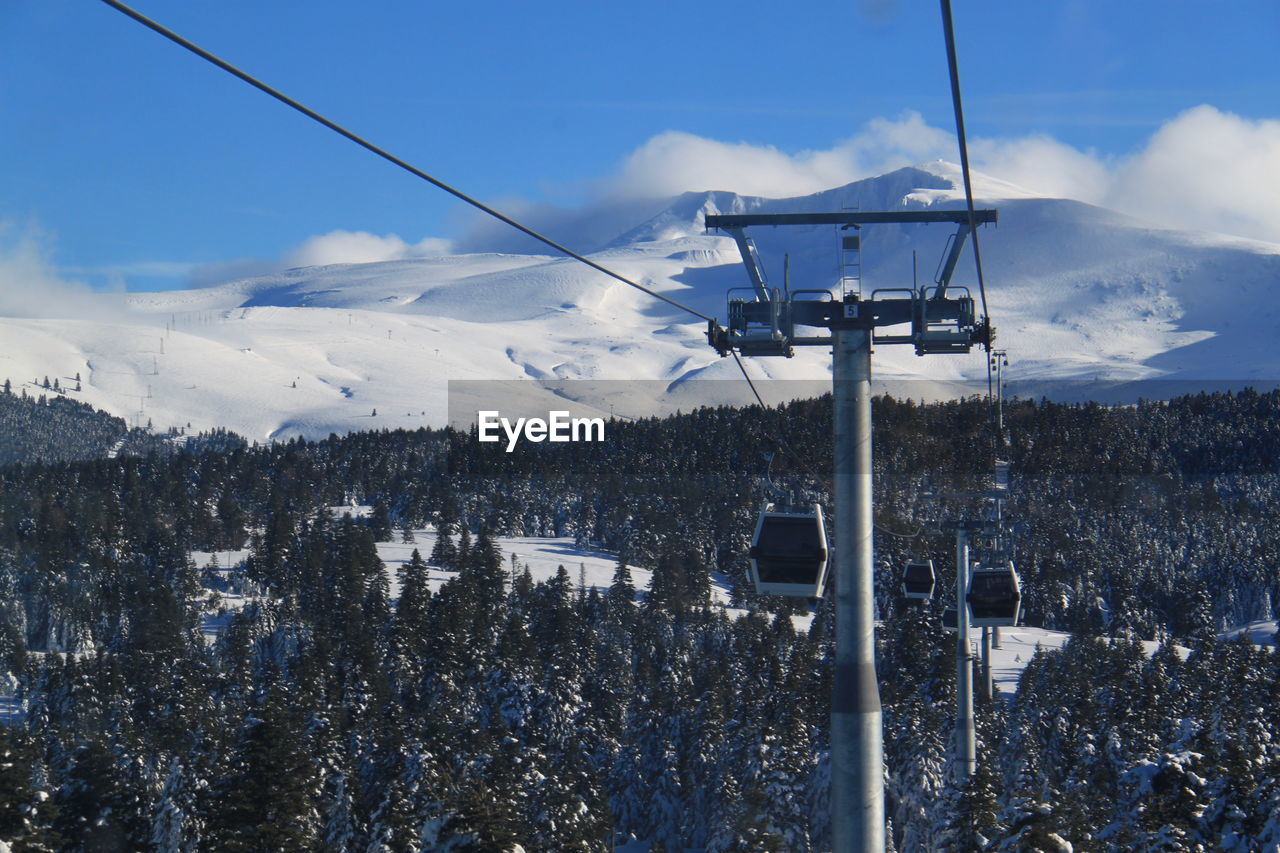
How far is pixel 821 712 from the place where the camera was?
68.4 meters

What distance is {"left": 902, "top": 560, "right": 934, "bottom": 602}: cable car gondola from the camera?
3594 centimetres

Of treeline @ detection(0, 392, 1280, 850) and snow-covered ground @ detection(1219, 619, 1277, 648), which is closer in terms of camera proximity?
treeline @ detection(0, 392, 1280, 850)

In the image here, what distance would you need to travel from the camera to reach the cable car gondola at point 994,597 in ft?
104

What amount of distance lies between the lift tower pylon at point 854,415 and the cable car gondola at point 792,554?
1293 mm

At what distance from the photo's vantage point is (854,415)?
1203 cm

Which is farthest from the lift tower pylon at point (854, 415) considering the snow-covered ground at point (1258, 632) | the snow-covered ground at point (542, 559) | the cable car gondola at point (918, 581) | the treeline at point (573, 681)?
the snow-covered ground at point (1258, 632)

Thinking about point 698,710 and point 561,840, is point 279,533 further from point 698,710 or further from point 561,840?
point 561,840

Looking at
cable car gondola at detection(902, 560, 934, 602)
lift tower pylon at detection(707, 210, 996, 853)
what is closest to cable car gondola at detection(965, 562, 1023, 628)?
cable car gondola at detection(902, 560, 934, 602)

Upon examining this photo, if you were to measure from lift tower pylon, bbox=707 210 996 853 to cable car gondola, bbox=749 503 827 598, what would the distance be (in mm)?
1293

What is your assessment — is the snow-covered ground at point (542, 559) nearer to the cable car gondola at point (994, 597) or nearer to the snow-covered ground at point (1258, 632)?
the snow-covered ground at point (1258, 632)

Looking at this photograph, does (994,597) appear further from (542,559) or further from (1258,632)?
(542,559)

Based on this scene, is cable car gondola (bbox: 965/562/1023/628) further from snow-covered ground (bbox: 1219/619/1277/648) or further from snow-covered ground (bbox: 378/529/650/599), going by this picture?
snow-covered ground (bbox: 378/529/650/599)

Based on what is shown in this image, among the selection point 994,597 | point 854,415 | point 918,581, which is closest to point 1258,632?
point 918,581

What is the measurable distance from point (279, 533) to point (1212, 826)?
123 m
